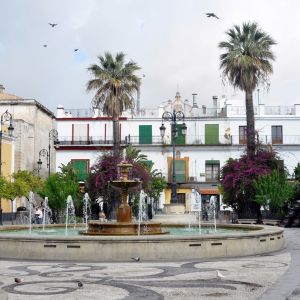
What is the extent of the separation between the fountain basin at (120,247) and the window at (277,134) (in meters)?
39.8

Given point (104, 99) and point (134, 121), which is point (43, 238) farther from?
point (134, 121)

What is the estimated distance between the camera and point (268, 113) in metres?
A: 55.2

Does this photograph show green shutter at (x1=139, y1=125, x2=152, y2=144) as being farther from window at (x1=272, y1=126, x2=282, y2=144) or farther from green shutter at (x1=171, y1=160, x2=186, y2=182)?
window at (x1=272, y1=126, x2=282, y2=144)

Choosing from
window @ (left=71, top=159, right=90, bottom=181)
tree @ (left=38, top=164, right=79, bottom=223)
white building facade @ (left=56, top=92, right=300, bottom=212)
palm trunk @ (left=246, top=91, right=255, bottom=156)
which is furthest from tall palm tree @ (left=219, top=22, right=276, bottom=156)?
window @ (left=71, top=159, right=90, bottom=181)

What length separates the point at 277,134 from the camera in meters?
54.0

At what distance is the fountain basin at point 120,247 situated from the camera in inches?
546

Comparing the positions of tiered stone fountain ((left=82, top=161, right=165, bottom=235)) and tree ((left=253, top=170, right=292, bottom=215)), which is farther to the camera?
tree ((left=253, top=170, right=292, bottom=215))

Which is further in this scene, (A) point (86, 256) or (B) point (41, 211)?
(B) point (41, 211)

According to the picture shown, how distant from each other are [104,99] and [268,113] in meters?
23.0

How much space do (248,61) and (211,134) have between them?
20.0 m

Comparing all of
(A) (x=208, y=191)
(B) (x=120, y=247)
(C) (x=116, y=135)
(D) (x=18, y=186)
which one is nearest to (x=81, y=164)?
(A) (x=208, y=191)

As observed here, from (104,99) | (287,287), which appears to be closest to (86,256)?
(287,287)

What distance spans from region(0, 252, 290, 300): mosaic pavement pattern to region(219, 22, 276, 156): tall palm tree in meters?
20.9

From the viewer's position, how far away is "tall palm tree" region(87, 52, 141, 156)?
36438 millimetres
